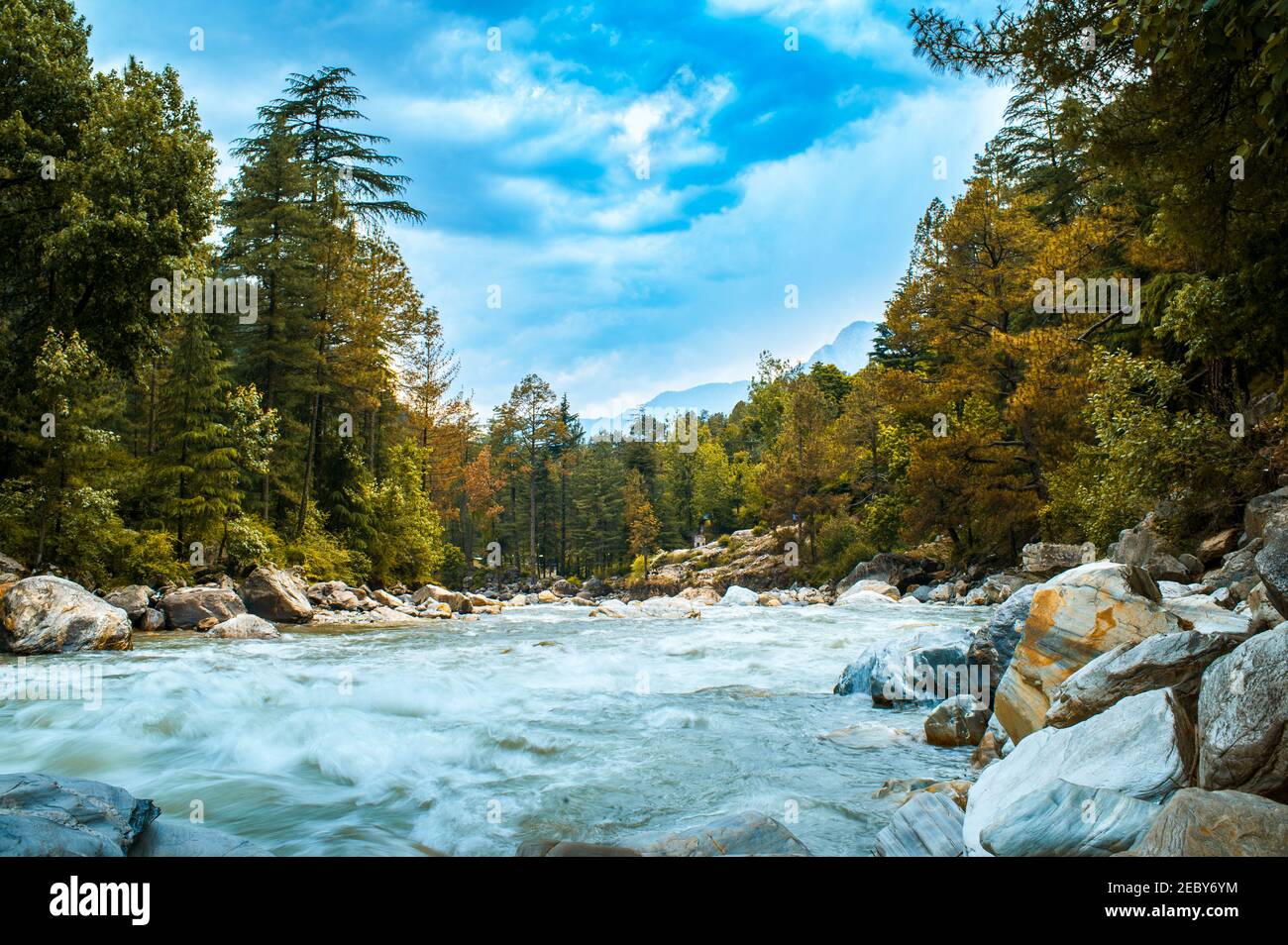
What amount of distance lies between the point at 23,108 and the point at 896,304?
80.6 feet

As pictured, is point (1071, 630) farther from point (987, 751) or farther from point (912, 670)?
point (912, 670)

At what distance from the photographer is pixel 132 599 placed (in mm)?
15391

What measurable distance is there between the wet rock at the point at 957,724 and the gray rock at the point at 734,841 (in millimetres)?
3132

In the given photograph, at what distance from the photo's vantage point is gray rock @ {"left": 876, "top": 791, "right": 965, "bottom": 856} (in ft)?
12.0

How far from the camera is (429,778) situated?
5.70 metres

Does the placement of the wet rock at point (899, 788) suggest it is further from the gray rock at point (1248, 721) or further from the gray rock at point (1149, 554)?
the gray rock at point (1149, 554)

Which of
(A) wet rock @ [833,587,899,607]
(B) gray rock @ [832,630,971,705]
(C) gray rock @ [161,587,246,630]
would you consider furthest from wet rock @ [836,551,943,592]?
(C) gray rock @ [161,587,246,630]

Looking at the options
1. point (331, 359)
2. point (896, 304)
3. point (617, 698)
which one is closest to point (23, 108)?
point (331, 359)

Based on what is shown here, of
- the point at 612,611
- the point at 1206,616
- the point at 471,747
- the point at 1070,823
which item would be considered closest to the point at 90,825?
the point at 471,747

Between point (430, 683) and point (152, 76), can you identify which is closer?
point (430, 683)

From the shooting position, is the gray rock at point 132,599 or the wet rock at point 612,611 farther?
the wet rock at point 612,611

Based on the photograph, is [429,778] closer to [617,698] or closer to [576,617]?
[617,698]

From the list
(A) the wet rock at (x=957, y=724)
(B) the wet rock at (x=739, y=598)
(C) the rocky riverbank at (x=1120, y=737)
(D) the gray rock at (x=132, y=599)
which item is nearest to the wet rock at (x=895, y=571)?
(B) the wet rock at (x=739, y=598)

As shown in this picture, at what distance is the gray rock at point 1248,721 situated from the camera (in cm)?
319
